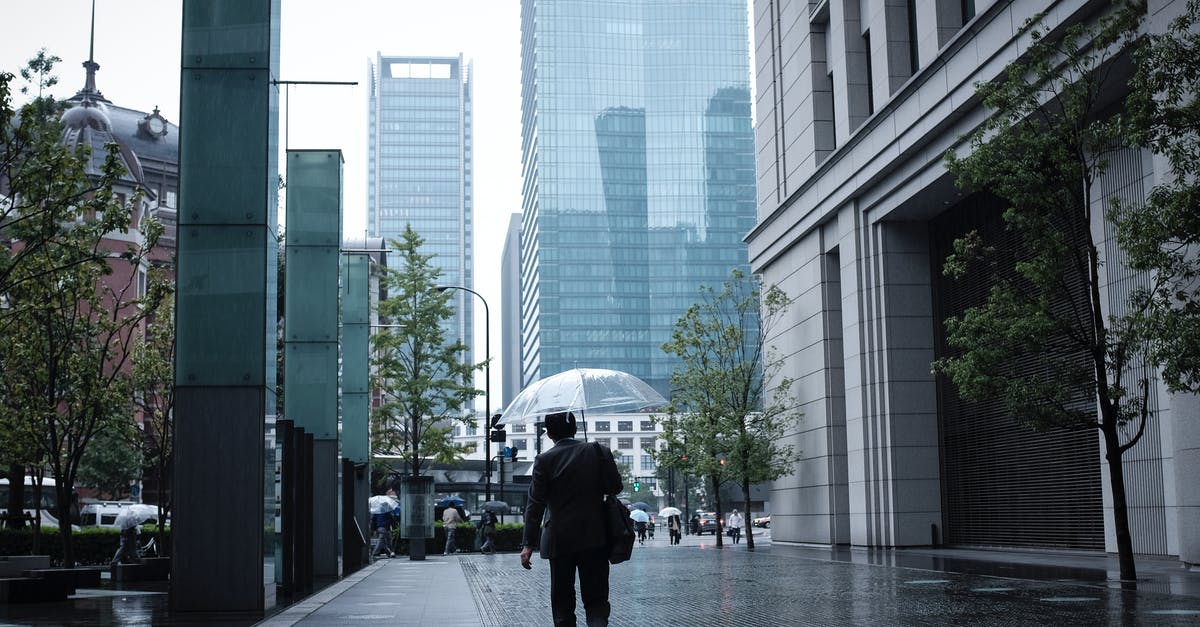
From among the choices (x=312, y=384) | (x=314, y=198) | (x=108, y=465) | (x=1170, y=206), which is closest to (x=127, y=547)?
(x=312, y=384)

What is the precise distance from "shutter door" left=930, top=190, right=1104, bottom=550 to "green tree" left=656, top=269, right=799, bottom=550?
295 inches

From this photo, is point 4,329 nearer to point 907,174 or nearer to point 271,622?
point 271,622

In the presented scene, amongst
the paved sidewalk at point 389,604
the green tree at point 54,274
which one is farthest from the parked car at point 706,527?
the paved sidewalk at point 389,604

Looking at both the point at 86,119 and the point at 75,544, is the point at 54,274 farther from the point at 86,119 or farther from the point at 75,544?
the point at 86,119

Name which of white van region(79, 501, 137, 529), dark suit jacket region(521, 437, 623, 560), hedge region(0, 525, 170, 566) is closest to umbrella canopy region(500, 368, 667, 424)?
hedge region(0, 525, 170, 566)

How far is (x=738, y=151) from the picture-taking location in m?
186

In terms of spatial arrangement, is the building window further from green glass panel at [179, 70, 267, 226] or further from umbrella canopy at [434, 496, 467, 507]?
umbrella canopy at [434, 496, 467, 507]

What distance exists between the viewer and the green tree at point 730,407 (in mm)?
36781

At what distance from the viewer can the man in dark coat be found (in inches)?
319

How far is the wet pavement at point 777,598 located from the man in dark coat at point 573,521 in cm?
366

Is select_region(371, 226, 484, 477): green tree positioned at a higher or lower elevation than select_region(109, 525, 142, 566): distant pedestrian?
Result: higher

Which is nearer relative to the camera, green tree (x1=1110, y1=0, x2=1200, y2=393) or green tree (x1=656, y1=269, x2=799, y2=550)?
green tree (x1=1110, y1=0, x2=1200, y2=393)

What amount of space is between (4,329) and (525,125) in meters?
179

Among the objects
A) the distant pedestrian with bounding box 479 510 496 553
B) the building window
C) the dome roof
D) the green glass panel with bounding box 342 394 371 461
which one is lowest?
the distant pedestrian with bounding box 479 510 496 553
